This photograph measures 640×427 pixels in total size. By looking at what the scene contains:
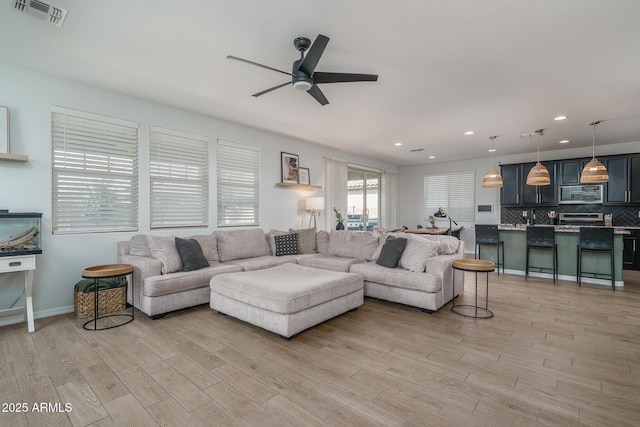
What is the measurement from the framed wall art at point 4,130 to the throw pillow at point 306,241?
12.3 ft

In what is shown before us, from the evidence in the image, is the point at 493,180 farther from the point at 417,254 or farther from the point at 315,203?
the point at 315,203

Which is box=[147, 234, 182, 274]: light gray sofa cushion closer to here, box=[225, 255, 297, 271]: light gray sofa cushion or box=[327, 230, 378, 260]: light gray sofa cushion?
box=[225, 255, 297, 271]: light gray sofa cushion

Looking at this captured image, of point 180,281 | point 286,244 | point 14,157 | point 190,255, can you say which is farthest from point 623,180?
point 14,157

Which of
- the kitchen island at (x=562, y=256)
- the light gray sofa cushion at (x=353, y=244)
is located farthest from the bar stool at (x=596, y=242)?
the light gray sofa cushion at (x=353, y=244)

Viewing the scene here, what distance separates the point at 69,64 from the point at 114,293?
252 cm

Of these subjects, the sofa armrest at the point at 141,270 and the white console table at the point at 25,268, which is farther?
the sofa armrest at the point at 141,270

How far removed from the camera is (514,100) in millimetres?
Result: 4105

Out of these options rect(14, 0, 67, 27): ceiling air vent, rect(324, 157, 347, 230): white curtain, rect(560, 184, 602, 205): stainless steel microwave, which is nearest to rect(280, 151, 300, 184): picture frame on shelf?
rect(324, 157, 347, 230): white curtain

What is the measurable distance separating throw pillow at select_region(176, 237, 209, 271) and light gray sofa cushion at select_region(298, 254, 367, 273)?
4.89ft

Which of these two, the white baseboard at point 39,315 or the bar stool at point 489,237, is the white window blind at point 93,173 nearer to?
the white baseboard at point 39,315

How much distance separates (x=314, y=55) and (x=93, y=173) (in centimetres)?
Result: 312

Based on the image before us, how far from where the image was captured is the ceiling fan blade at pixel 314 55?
2.32 m

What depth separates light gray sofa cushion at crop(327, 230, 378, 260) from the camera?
4.78 metres

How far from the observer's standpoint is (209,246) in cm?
447
